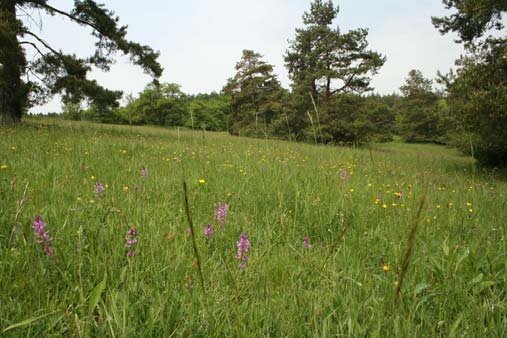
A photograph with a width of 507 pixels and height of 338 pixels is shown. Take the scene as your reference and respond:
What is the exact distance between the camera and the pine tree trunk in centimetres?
855

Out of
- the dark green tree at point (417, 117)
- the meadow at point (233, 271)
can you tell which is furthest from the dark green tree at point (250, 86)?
the meadow at point (233, 271)

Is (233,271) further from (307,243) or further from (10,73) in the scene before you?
(10,73)

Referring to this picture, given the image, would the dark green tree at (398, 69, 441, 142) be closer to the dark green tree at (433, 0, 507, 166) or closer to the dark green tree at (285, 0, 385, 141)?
the dark green tree at (285, 0, 385, 141)

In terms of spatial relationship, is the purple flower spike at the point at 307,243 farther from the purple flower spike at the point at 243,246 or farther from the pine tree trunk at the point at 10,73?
the pine tree trunk at the point at 10,73

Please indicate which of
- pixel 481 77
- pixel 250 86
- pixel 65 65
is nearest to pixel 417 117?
pixel 250 86

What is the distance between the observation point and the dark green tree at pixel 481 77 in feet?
31.6

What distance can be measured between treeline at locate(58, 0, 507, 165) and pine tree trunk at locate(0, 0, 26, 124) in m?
2.52

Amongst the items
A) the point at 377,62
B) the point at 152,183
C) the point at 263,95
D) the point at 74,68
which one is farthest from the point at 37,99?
the point at 263,95

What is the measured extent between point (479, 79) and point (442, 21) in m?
3.88

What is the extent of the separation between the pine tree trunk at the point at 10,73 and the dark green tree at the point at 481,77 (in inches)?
576

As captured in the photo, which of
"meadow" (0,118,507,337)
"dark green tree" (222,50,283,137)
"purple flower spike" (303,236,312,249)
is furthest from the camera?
"dark green tree" (222,50,283,137)

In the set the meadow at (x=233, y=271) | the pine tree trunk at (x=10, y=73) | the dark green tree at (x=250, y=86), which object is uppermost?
the dark green tree at (x=250, y=86)

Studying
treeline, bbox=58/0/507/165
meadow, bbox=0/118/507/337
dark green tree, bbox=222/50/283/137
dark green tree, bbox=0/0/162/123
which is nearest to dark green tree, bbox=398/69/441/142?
treeline, bbox=58/0/507/165

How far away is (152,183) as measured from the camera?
9.68 ft
